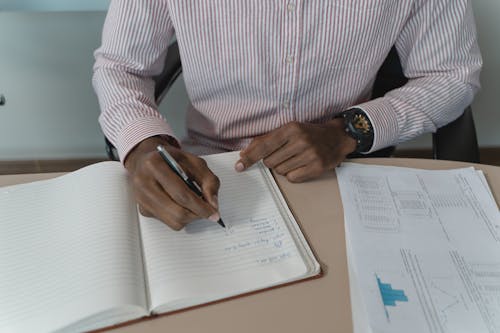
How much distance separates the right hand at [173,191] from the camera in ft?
2.03

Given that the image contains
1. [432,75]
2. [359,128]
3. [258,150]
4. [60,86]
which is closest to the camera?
[258,150]

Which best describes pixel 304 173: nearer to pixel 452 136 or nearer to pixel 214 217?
pixel 214 217

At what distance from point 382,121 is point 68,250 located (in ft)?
2.03

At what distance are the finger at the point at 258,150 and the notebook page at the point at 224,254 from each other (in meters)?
0.07

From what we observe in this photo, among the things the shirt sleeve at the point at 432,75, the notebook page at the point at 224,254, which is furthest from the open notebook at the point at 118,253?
the shirt sleeve at the point at 432,75

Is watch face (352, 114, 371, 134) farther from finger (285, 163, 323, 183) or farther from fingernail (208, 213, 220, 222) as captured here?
fingernail (208, 213, 220, 222)

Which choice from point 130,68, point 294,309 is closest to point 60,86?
point 130,68

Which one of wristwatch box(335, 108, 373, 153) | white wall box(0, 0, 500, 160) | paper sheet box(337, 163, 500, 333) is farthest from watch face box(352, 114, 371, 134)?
white wall box(0, 0, 500, 160)

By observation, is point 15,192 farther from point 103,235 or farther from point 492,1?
point 492,1

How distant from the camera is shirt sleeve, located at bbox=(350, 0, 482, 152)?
0.91 metres

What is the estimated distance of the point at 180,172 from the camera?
26.0 inches

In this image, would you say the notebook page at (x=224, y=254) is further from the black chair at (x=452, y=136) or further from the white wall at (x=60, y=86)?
the white wall at (x=60, y=86)

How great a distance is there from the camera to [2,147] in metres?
1.75

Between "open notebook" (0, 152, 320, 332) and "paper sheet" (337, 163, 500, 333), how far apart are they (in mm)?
86
